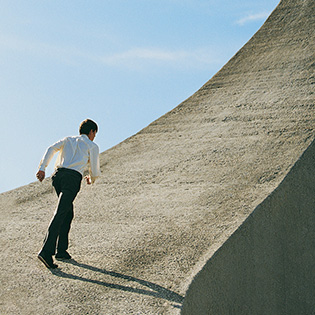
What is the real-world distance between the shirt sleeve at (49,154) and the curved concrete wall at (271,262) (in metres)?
2.07

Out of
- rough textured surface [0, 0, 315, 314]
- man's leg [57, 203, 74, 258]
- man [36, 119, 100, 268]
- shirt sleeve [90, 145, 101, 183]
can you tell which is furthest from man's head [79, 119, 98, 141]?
rough textured surface [0, 0, 315, 314]

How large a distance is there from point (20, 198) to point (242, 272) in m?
4.33

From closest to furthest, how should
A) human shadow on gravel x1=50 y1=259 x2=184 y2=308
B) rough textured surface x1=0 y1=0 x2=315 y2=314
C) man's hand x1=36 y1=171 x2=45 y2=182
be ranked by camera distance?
1. human shadow on gravel x1=50 y1=259 x2=184 y2=308
2. rough textured surface x1=0 y1=0 x2=315 y2=314
3. man's hand x1=36 y1=171 x2=45 y2=182

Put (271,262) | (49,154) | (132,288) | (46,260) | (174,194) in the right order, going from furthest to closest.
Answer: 1. (174,194)
2. (271,262)
3. (49,154)
4. (46,260)
5. (132,288)

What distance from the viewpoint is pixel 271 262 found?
6418 mm

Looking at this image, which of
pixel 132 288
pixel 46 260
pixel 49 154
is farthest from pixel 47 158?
pixel 132 288

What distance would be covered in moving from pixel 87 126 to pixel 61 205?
1025mm

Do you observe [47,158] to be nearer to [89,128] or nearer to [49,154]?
[49,154]

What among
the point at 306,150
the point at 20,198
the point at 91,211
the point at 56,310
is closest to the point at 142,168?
the point at 91,211

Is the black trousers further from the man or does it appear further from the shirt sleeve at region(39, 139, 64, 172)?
the shirt sleeve at region(39, 139, 64, 172)

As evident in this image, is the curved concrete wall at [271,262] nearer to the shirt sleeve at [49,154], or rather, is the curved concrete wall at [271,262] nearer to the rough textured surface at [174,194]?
the rough textured surface at [174,194]

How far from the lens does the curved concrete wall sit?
5.14 metres

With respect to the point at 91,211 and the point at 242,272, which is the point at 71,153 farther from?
the point at 242,272

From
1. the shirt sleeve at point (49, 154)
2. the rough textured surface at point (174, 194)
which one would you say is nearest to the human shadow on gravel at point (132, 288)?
the rough textured surface at point (174, 194)
